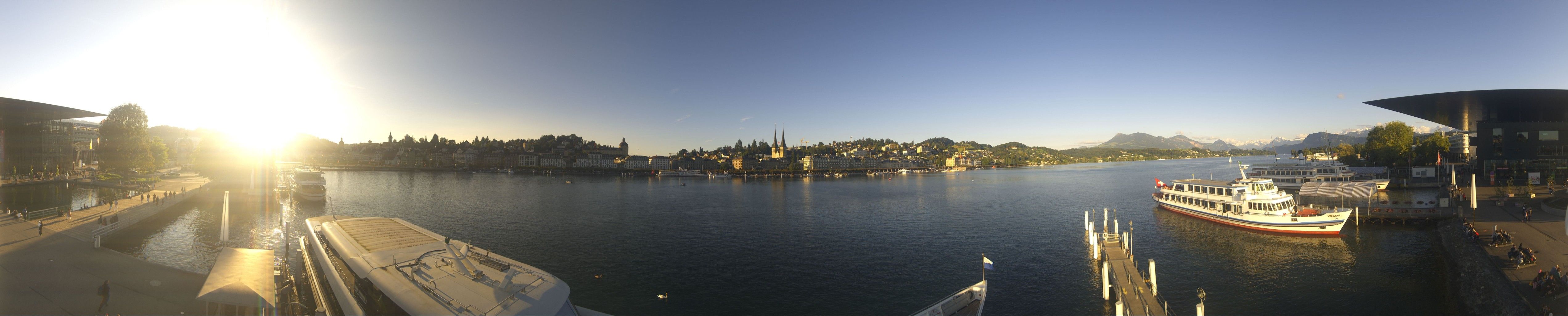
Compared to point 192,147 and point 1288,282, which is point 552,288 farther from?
point 192,147

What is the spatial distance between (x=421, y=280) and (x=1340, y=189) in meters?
54.3

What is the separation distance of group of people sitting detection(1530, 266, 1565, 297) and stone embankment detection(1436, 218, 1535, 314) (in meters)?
0.36

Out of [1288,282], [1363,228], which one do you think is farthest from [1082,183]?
[1288,282]

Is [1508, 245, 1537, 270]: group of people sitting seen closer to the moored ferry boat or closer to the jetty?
the jetty

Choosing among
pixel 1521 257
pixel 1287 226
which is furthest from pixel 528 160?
pixel 1521 257

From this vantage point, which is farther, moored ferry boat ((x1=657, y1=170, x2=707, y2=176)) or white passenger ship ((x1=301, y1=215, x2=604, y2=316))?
moored ferry boat ((x1=657, y1=170, x2=707, y2=176))

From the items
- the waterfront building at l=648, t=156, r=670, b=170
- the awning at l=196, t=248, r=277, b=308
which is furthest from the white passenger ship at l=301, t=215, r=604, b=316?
the waterfront building at l=648, t=156, r=670, b=170

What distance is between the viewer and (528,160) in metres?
160

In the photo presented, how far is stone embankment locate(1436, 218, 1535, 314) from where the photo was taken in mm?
13742

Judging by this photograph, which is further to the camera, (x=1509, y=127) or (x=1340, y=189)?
(x=1509, y=127)

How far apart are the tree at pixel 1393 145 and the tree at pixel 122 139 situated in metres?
136

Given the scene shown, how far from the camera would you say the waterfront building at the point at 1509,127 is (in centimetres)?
3572

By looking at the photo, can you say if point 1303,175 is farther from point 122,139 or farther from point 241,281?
point 122,139

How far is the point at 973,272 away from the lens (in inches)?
840
